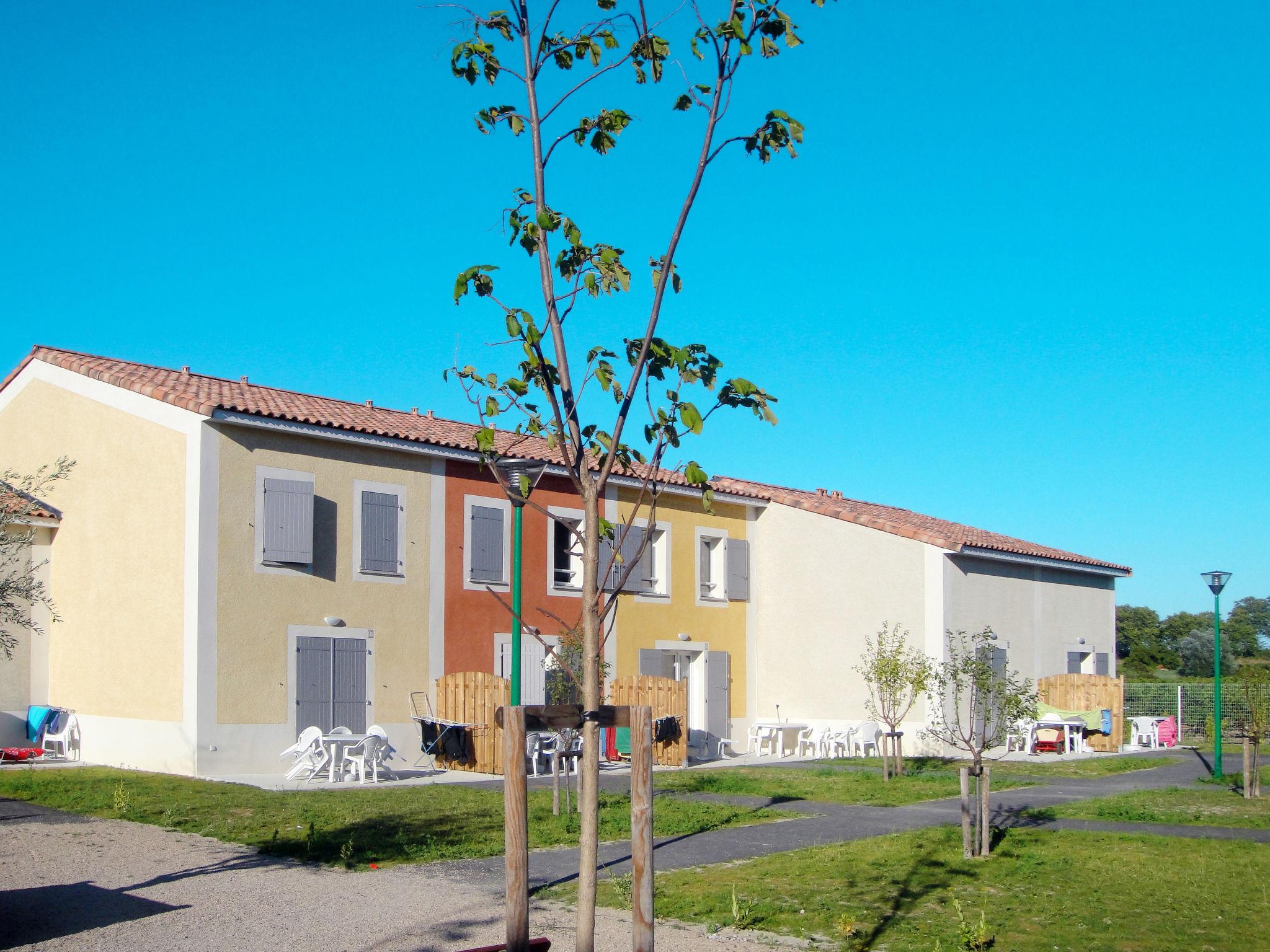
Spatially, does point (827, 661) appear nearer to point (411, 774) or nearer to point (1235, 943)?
point (411, 774)

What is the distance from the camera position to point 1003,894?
838 centimetres

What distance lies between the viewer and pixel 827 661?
74.5 ft

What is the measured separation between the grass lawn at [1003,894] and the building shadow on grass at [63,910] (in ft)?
8.91

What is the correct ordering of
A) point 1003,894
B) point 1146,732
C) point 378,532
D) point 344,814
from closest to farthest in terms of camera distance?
point 1003,894 < point 344,814 < point 378,532 < point 1146,732

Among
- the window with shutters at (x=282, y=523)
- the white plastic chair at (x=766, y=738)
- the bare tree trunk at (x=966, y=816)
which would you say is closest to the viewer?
the bare tree trunk at (x=966, y=816)

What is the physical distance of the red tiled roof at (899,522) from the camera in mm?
21688

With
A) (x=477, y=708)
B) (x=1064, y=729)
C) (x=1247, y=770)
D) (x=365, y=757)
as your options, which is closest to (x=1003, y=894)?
(x=1247, y=770)

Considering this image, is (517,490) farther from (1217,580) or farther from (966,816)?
(1217,580)

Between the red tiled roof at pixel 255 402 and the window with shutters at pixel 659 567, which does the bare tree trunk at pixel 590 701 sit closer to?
the red tiled roof at pixel 255 402

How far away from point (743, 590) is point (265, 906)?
16.6 metres

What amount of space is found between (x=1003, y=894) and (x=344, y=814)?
659 cm

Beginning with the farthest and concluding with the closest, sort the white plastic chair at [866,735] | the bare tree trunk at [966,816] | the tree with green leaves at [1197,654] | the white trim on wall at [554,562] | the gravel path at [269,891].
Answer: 1. the tree with green leaves at [1197,654]
2. the white plastic chair at [866,735]
3. the white trim on wall at [554,562]
4. the bare tree trunk at [966,816]
5. the gravel path at [269,891]

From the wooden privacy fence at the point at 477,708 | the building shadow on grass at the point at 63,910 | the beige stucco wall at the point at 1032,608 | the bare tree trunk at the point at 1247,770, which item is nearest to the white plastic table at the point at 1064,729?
the beige stucco wall at the point at 1032,608

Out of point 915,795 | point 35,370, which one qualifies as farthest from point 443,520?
point 915,795
